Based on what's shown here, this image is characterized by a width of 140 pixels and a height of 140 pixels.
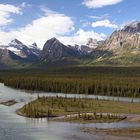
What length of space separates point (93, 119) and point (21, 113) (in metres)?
28.3

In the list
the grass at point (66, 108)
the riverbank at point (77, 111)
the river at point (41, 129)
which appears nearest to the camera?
the river at point (41, 129)

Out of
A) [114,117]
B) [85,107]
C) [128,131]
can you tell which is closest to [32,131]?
[128,131]

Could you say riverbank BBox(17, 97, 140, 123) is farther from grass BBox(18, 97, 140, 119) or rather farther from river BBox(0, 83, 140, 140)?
river BBox(0, 83, 140, 140)

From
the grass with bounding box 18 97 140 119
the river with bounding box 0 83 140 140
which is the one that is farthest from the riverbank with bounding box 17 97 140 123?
the river with bounding box 0 83 140 140

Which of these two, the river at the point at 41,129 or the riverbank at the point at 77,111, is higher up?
the riverbank at the point at 77,111

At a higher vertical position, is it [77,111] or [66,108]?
[66,108]

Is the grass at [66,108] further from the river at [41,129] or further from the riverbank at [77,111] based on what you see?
the river at [41,129]

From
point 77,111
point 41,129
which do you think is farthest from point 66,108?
point 41,129

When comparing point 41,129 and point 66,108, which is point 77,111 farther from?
point 41,129

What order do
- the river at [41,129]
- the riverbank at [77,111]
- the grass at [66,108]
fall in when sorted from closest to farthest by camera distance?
the river at [41,129]
the riverbank at [77,111]
the grass at [66,108]

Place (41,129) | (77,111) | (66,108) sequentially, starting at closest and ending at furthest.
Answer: (41,129) < (77,111) < (66,108)

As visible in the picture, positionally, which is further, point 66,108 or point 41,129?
point 66,108

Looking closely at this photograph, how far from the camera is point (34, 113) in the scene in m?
132

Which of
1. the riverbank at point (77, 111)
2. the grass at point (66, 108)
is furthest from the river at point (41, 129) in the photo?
the grass at point (66, 108)
